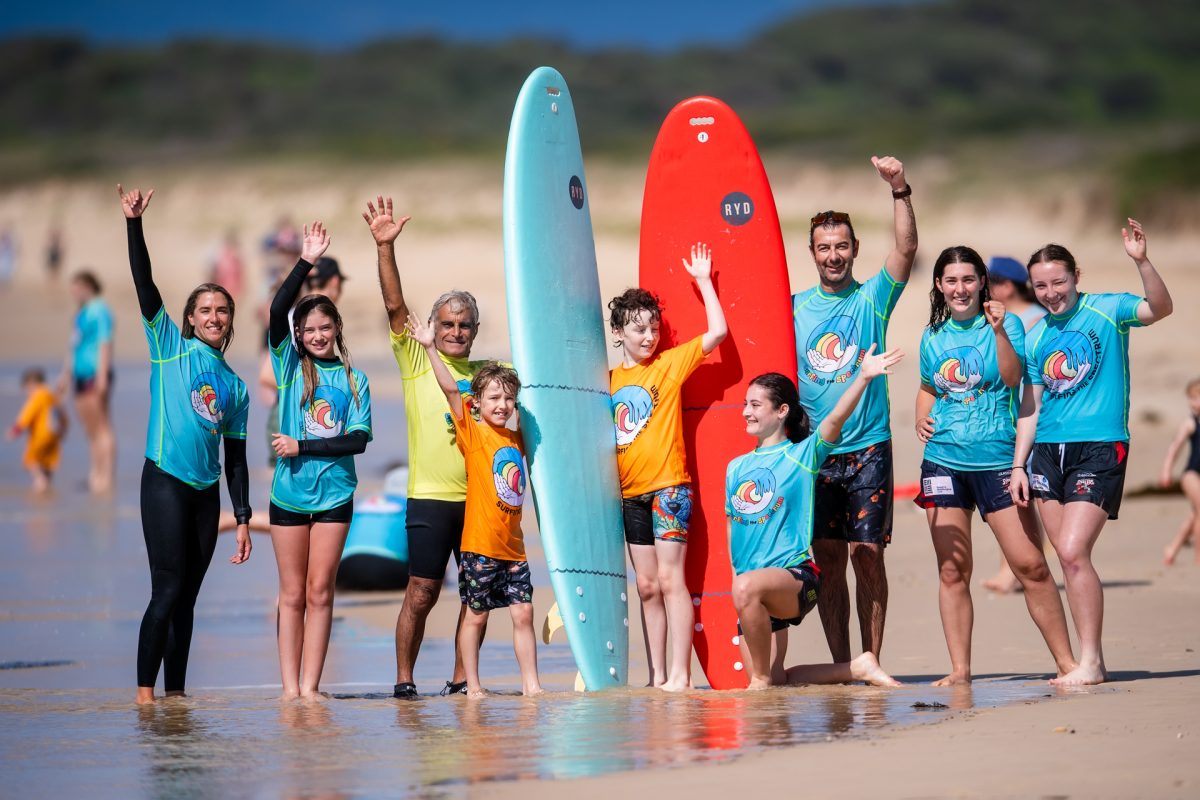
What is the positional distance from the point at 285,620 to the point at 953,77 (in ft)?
338

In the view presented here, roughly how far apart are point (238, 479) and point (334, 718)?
0.95m

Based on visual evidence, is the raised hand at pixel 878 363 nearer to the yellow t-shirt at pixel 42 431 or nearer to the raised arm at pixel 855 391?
Result: the raised arm at pixel 855 391

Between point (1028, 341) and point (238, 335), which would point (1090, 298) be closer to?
point (1028, 341)

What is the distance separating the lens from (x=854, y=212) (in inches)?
1610

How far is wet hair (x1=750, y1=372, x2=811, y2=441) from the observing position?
18.9 feet

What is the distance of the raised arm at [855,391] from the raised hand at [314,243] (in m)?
1.82

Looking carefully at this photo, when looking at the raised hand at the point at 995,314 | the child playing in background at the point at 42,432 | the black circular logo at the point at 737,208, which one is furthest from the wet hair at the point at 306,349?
the child playing in background at the point at 42,432

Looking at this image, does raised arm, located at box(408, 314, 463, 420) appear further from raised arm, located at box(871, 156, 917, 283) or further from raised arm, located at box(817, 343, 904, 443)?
raised arm, located at box(871, 156, 917, 283)

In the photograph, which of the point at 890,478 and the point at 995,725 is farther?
the point at 890,478

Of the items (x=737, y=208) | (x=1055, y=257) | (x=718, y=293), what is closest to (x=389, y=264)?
(x=718, y=293)

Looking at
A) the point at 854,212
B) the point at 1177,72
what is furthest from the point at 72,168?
the point at 1177,72

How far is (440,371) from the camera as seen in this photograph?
5789mm

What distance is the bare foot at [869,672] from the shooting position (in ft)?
18.7

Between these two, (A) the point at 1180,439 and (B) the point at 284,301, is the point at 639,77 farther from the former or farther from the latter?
(B) the point at 284,301
